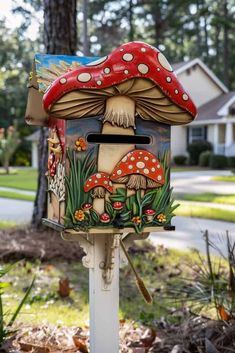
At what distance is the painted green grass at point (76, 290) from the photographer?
412 cm

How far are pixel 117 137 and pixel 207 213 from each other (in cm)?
798

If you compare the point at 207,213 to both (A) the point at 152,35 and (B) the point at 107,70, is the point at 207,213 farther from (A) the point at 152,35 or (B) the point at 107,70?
(A) the point at 152,35

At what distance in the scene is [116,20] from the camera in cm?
3616

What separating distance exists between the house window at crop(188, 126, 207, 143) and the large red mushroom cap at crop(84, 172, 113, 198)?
29.5m

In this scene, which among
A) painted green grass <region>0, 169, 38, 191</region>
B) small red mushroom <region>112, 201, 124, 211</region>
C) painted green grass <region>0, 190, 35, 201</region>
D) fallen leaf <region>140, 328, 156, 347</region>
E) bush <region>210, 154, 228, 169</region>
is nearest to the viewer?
small red mushroom <region>112, 201, 124, 211</region>

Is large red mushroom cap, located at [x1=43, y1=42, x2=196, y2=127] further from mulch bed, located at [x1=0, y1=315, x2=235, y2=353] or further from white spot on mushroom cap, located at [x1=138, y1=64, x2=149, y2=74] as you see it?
mulch bed, located at [x1=0, y1=315, x2=235, y2=353]

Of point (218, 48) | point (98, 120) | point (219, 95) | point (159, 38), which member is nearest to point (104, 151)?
point (98, 120)

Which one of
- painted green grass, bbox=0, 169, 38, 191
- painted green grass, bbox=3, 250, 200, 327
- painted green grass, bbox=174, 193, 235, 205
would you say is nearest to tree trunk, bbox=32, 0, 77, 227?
painted green grass, bbox=3, 250, 200, 327

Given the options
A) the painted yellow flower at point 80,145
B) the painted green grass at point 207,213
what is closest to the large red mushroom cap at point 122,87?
the painted yellow flower at point 80,145

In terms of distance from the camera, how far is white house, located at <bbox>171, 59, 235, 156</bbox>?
96.7 ft

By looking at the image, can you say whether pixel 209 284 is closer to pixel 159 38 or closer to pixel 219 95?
pixel 219 95

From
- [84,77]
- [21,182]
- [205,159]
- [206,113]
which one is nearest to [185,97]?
[84,77]

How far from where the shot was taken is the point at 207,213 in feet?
33.4

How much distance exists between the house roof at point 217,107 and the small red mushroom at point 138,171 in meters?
27.7
